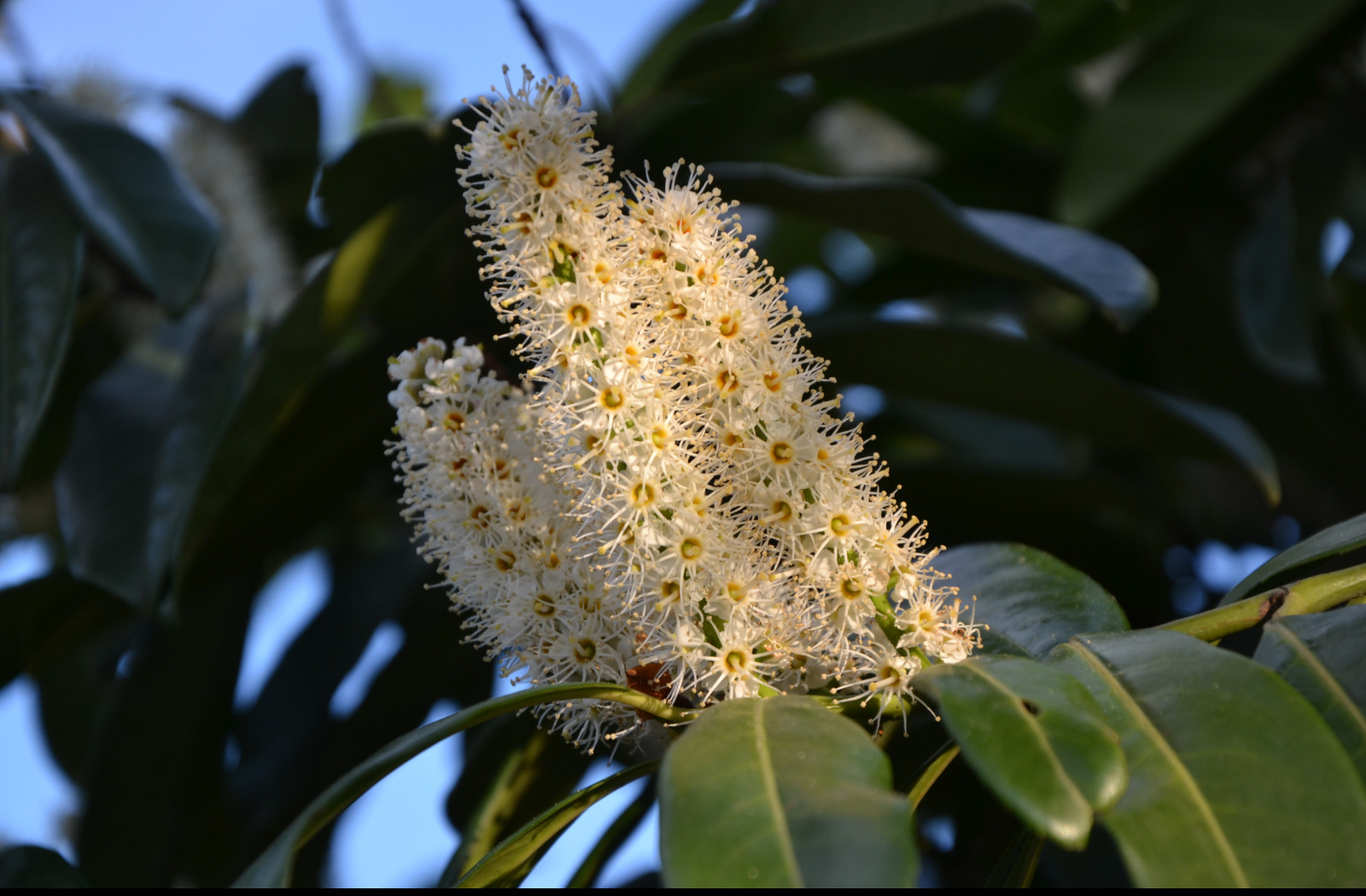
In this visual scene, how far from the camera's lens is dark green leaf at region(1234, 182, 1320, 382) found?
165cm

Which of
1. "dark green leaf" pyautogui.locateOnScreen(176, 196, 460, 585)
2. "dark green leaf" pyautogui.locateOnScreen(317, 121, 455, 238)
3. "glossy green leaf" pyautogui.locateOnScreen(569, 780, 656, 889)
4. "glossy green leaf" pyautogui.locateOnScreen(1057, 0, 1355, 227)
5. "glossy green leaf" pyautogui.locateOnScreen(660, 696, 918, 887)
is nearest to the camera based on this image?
"glossy green leaf" pyautogui.locateOnScreen(660, 696, 918, 887)

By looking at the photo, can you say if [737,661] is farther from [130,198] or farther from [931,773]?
[130,198]

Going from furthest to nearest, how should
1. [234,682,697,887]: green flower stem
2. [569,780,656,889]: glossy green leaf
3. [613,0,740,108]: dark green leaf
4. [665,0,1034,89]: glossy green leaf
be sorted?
[613,0,740,108]: dark green leaf
[665,0,1034,89]: glossy green leaf
[569,780,656,889]: glossy green leaf
[234,682,697,887]: green flower stem

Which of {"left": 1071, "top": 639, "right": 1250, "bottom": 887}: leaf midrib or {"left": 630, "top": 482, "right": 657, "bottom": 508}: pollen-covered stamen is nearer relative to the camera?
{"left": 1071, "top": 639, "right": 1250, "bottom": 887}: leaf midrib

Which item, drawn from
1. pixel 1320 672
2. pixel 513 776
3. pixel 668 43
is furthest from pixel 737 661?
pixel 668 43

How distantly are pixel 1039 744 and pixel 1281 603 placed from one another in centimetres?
39

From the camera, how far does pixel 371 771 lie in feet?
2.34

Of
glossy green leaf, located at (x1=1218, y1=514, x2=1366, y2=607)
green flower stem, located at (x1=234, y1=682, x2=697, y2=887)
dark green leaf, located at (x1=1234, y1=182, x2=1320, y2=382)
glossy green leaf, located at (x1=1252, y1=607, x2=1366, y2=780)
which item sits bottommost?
dark green leaf, located at (x1=1234, y1=182, x2=1320, y2=382)

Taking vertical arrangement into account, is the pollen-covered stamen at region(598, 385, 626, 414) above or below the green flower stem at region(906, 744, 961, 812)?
above

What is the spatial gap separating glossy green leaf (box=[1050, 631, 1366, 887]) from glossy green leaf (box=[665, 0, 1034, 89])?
48.0 inches

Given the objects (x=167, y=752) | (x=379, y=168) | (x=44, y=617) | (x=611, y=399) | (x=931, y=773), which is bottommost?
(x=167, y=752)

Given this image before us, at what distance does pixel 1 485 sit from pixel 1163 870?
1340 mm

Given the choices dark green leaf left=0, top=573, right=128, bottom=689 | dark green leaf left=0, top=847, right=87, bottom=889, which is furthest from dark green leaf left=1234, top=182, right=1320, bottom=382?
dark green leaf left=0, top=573, right=128, bottom=689

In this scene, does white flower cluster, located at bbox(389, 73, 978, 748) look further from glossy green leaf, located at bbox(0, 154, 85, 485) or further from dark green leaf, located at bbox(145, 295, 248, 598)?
glossy green leaf, located at bbox(0, 154, 85, 485)
